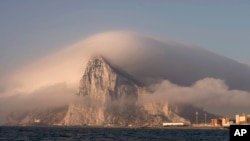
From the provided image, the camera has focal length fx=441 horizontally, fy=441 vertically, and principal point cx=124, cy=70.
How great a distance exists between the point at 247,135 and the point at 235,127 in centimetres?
51

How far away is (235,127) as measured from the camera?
15.9m

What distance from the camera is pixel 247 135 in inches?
616

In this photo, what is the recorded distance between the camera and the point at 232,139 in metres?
15.6

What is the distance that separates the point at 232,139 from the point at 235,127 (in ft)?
1.66

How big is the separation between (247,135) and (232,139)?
0.55 m
